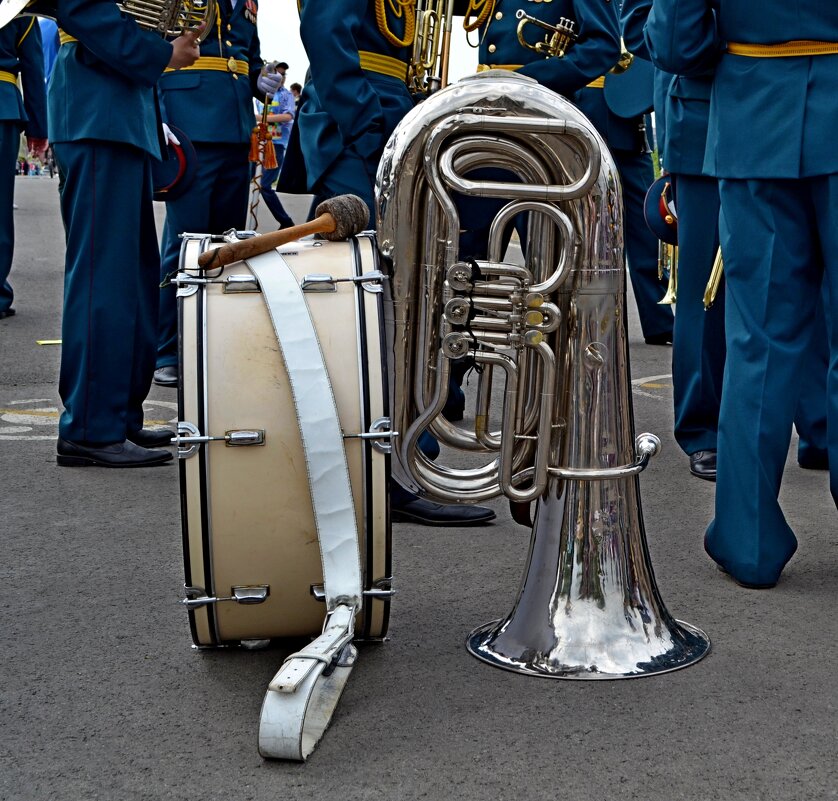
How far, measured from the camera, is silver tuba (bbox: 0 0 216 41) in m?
3.97

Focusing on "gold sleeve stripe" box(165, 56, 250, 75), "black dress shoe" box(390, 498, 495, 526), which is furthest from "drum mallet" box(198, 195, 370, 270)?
"gold sleeve stripe" box(165, 56, 250, 75)

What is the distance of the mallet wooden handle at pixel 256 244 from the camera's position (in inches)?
97.8

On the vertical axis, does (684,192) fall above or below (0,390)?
above

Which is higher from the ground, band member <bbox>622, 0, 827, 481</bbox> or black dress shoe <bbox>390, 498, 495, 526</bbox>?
band member <bbox>622, 0, 827, 481</bbox>

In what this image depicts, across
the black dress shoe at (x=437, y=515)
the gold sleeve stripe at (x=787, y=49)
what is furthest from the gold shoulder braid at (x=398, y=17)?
the black dress shoe at (x=437, y=515)

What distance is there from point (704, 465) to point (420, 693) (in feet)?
6.44

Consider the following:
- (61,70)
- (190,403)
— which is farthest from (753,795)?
(61,70)

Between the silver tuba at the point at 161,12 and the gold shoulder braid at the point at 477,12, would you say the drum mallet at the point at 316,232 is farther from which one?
the gold shoulder braid at the point at 477,12

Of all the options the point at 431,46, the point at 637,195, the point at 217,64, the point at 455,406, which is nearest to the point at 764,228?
the point at 431,46

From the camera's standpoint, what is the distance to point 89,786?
215 cm

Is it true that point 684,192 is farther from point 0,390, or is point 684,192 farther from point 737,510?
point 0,390

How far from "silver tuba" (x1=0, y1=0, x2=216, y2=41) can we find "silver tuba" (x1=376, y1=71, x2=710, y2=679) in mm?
1821

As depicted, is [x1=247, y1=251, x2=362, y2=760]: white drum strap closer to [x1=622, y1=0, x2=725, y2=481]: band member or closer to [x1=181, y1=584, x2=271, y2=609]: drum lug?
[x1=181, y1=584, x2=271, y2=609]: drum lug

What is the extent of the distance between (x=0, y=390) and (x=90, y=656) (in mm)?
3105
